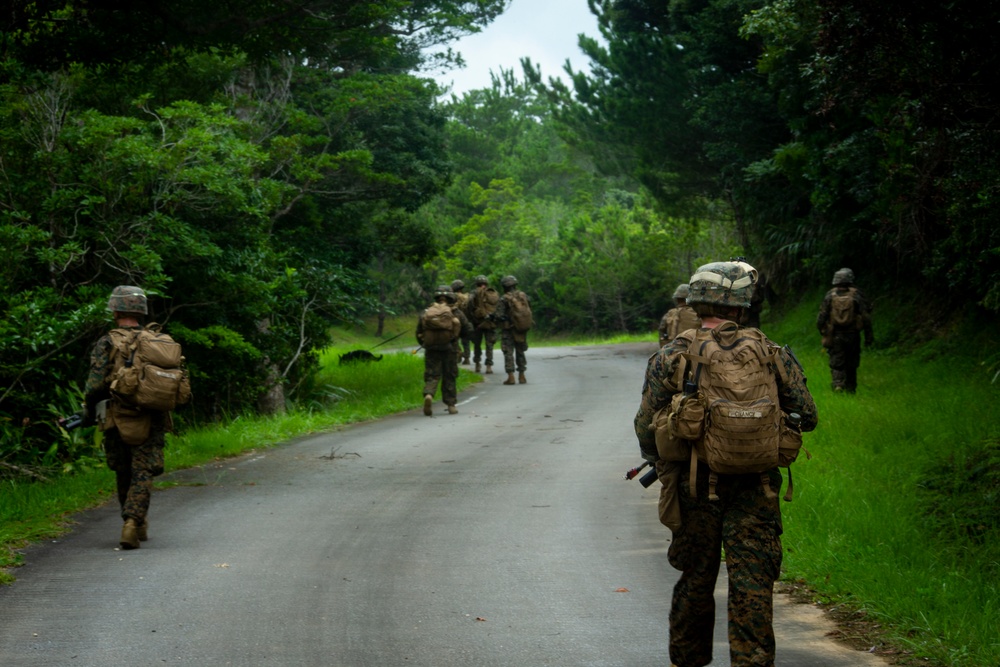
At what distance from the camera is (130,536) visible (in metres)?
8.23

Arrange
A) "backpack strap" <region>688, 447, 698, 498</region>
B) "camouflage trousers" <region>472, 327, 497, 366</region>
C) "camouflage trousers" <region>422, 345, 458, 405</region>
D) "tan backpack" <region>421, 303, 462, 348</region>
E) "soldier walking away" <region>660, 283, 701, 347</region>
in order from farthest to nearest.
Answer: "camouflage trousers" <region>472, 327, 497, 366</region>, "camouflage trousers" <region>422, 345, 458, 405</region>, "tan backpack" <region>421, 303, 462, 348</region>, "soldier walking away" <region>660, 283, 701, 347</region>, "backpack strap" <region>688, 447, 698, 498</region>

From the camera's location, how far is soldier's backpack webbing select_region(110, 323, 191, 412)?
8.16 m

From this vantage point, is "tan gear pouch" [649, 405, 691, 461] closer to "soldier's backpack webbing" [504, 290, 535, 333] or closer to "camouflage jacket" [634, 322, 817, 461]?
"camouflage jacket" [634, 322, 817, 461]

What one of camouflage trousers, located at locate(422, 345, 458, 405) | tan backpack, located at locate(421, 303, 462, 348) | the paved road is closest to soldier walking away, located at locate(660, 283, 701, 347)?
the paved road

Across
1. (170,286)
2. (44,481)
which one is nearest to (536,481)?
(44,481)

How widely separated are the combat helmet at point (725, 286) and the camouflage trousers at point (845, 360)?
1122 centimetres

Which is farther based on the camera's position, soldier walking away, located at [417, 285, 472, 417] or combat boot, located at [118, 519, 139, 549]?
soldier walking away, located at [417, 285, 472, 417]

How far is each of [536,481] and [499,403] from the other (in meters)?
8.21

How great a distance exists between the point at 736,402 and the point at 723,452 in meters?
0.21

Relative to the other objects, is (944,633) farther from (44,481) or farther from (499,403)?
(499,403)

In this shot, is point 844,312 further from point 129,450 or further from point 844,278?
point 129,450

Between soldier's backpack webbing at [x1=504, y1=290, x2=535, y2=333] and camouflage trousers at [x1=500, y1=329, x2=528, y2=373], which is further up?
soldier's backpack webbing at [x1=504, y1=290, x2=535, y2=333]

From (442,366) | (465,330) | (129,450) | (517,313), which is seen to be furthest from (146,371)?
(465,330)

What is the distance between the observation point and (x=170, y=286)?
50.2 feet
